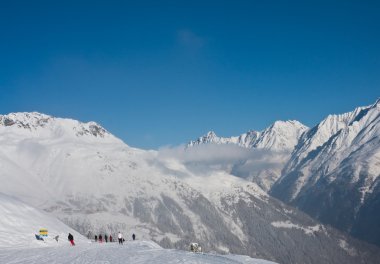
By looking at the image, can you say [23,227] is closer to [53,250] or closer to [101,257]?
[53,250]

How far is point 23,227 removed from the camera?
103 m

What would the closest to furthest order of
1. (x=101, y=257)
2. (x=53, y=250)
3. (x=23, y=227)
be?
1. (x=101, y=257)
2. (x=53, y=250)
3. (x=23, y=227)

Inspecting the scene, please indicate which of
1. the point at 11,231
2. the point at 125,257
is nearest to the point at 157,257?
the point at 125,257

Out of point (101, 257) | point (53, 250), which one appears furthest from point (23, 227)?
point (101, 257)

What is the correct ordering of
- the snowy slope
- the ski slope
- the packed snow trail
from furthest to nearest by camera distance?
the snowy slope, the ski slope, the packed snow trail

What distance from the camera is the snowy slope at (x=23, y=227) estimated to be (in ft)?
303

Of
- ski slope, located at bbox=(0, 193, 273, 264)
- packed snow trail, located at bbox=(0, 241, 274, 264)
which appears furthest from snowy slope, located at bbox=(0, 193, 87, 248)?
packed snow trail, located at bbox=(0, 241, 274, 264)

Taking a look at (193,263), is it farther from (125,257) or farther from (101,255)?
(101,255)

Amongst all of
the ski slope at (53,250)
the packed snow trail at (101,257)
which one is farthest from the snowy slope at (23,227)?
the packed snow trail at (101,257)

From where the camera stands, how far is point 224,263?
6938 centimetres

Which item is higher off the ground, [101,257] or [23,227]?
[23,227]

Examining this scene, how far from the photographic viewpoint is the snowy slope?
92.2m

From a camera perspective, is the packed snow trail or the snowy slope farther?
the snowy slope

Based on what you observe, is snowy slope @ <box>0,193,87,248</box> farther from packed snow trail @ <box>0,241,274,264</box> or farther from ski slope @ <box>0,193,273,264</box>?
packed snow trail @ <box>0,241,274,264</box>
